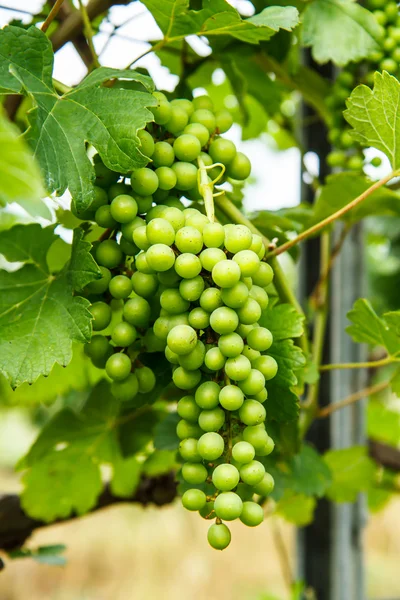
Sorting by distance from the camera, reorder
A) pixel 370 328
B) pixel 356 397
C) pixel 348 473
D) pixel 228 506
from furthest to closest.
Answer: pixel 348 473
pixel 356 397
pixel 370 328
pixel 228 506

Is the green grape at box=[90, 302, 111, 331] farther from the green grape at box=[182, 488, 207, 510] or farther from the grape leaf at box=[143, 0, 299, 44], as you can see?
the grape leaf at box=[143, 0, 299, 44]

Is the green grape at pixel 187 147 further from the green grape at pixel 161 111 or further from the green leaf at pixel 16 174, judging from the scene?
the green leaf at pixel 16 174

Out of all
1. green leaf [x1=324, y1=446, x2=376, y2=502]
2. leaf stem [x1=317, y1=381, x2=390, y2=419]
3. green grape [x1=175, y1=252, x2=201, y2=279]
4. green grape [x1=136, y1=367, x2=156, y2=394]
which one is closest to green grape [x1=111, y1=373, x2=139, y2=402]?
green grape [x1=136, y1=367, x2=156, y2=394]

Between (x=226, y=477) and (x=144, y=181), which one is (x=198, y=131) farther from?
(x=226, y=477)

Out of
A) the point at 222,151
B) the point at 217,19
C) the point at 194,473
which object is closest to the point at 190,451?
A: the point at 194,473

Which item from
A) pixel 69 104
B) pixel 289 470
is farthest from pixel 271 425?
pixel 69 104

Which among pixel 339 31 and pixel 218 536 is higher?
pixel 339 31

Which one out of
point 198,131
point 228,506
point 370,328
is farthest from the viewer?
point 370,328
